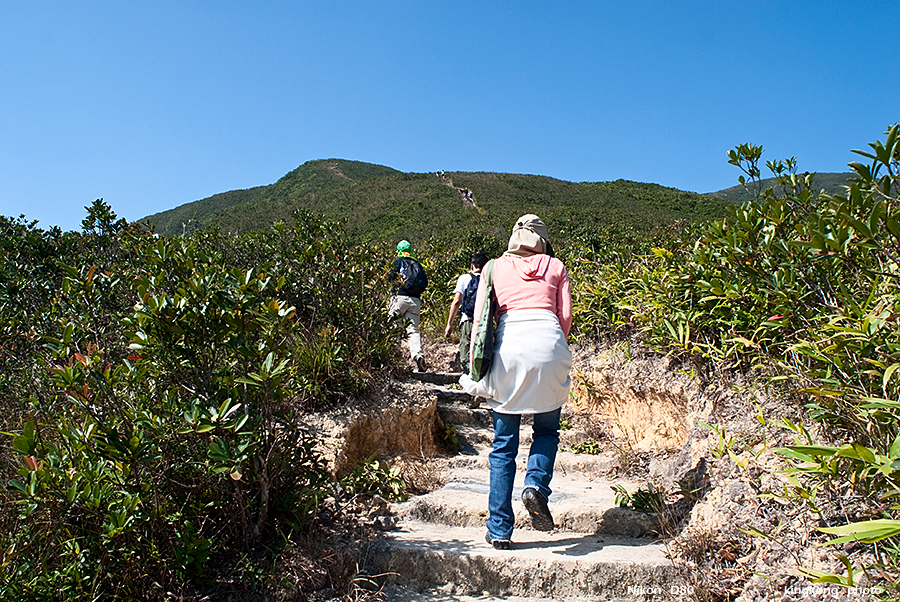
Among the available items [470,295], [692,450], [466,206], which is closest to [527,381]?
[692,450]

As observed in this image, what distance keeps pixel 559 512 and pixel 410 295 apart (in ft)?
12.0

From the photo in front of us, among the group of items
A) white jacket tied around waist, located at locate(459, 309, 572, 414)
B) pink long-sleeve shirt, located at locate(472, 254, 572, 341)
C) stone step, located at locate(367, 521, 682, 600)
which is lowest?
stone step, located at locate(367, 521, 682, 600)

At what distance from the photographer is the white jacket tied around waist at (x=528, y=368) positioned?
10.1ft

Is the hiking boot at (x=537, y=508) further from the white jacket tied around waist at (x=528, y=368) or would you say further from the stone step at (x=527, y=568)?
the white jacket tied around waist at (x=528, y=368)

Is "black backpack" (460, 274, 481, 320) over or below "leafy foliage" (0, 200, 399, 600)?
over

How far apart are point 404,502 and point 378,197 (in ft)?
149

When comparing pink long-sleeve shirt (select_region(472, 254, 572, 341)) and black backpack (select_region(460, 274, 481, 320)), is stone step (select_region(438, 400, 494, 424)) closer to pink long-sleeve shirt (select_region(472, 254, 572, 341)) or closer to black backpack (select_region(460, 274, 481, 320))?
black backpack (select_region(460, 274, 481, 320))

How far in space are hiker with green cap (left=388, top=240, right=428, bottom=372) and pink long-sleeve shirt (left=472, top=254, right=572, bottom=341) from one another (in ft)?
10.7

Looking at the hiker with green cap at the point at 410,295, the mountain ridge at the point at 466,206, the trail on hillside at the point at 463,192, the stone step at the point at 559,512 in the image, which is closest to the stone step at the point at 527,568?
the stone step at the point at 559,512

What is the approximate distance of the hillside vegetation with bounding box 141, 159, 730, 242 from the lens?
35.0m

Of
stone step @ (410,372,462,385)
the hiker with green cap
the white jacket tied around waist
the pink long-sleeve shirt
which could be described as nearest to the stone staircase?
the white jacket tied around waist

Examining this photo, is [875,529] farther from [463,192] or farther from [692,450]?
[463,192]

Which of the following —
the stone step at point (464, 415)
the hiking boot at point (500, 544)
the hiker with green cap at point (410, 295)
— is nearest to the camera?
the hiking boot at point (500, 544)

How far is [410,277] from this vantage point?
6.68m
